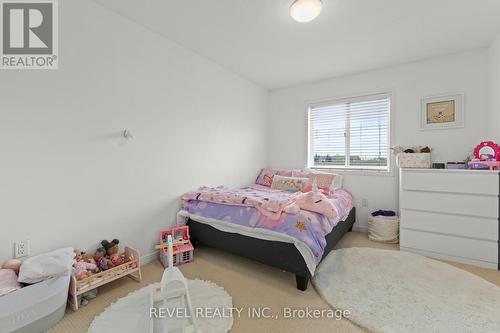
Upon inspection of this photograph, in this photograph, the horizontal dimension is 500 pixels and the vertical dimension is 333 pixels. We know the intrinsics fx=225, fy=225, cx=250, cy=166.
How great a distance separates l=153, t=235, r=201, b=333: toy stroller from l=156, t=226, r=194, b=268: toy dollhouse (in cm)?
79

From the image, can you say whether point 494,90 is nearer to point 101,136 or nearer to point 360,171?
point 360,171

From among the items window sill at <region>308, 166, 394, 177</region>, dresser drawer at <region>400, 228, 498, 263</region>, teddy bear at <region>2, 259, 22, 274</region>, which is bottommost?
dresser drawer at <region>400, 228, 498, 263</region>

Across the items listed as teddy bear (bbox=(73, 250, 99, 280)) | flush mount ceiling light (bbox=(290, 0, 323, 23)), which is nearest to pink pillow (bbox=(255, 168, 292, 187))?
flush mount ceiling light (bbox=(290, 0, 323, 23))

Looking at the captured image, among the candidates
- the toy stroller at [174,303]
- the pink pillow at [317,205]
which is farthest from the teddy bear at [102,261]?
the pink pillow at [317,205]

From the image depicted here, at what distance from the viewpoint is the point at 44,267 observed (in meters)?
1.48

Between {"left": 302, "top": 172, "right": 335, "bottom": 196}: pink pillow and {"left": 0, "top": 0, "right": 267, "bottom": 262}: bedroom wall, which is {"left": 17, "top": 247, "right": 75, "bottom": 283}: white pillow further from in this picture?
{"left": 302, "top": 172, "right": 335, "bottom": 196}: pink pillow

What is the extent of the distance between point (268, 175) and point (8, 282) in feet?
10.2

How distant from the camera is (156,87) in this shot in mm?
2400

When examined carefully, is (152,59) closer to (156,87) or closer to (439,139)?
(156,87)

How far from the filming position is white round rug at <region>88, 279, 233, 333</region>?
4.72 feet

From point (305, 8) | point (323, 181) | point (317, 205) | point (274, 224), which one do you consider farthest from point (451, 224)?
point (305, 8)

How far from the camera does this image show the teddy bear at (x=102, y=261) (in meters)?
1.82

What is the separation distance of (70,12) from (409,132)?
3.93 metres

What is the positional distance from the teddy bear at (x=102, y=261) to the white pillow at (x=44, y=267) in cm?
26
